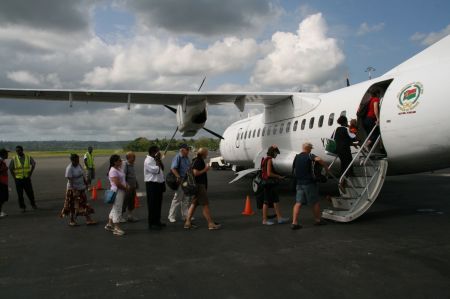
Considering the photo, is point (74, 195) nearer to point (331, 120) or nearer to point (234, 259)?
point (234, 259)

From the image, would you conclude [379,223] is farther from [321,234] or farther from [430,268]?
[430,268]

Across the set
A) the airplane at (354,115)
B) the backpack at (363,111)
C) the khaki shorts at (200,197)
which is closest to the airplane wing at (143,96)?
the airplane at (354,115)

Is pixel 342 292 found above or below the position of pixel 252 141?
below

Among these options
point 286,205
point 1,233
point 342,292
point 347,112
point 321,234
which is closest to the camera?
point 342,292

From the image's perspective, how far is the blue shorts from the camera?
7.96 meters

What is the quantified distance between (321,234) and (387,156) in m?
2.91

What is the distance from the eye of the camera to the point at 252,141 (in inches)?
632

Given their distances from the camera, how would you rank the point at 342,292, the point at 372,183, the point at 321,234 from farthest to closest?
the point at 372,183 → the point at 321,234 → the point at 342,292

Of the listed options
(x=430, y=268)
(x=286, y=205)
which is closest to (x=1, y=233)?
(x=286, y=205)

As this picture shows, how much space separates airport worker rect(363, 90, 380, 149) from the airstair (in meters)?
0.16

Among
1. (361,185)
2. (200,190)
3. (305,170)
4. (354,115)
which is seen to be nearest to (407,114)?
(354,115)

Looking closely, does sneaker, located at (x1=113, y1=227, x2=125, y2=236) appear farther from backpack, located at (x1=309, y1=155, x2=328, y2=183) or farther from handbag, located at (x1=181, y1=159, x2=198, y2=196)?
backpack, located at (x1=309, y1=155, x2=328, y2=183)

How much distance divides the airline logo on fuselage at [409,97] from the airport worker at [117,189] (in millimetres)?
6416

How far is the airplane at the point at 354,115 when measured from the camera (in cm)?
768
